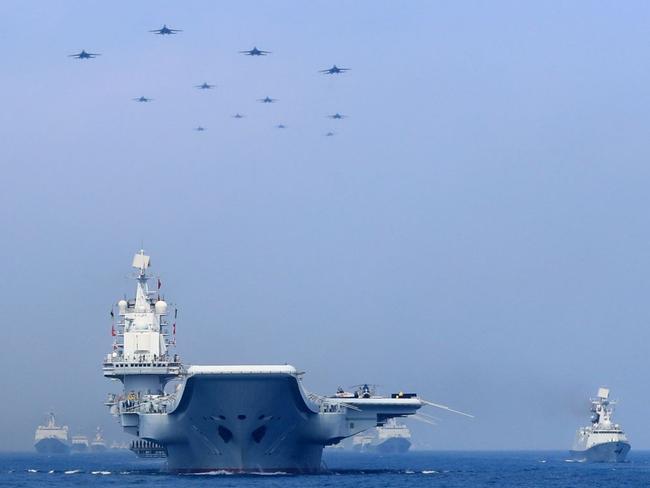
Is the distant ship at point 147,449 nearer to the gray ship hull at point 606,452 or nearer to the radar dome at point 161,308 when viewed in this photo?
the radar dome at point 161,308

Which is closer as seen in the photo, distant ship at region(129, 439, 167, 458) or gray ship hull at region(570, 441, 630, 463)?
distant ship at region(129, 439, 167, 458)

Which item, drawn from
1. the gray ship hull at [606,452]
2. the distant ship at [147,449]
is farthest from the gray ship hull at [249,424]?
the gray ship hull at [606,452]

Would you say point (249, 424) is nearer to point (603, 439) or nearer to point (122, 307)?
point (122, 307)

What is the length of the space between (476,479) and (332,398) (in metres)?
10.7

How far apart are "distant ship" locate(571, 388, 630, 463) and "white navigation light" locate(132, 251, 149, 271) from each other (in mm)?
53840

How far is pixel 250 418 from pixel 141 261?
2823 cm

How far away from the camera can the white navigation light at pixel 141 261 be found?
98.6 metres

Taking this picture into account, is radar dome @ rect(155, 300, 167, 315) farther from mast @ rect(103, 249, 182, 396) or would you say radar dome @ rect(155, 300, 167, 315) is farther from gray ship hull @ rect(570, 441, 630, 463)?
gray ship hull @ rect(570, 441, 630, 463)

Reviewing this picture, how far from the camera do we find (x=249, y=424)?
7356 cm

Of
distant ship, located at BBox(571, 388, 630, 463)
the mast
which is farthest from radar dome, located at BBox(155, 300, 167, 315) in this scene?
distant ship, located at BBox(571, 388, 630, 463)

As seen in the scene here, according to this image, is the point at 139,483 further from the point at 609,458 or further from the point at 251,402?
the point at 609,458

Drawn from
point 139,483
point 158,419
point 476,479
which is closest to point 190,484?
point 139,483

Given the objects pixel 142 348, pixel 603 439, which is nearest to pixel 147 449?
pixel 142 348

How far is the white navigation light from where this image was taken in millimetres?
98619
